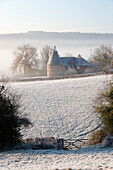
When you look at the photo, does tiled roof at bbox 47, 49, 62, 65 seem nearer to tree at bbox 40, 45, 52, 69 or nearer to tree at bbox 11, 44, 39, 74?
tree at bbox 40, 45, 52, 69

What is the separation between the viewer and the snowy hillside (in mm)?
23047

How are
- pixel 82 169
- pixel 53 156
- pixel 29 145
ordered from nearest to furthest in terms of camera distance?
1. pixel 82 169
2. pixel 53 156
3. pixel 29 145

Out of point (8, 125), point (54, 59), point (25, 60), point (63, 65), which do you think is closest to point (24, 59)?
point (25, 60)

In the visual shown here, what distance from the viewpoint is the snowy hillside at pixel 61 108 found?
2305cm

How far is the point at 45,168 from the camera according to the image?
33.6 ft

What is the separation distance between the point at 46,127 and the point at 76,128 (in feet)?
8.69

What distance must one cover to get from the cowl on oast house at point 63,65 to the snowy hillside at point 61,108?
69.6 feet

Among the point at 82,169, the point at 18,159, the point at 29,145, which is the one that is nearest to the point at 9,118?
the point at 29,145

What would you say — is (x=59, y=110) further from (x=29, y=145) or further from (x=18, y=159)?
(x=18, y=159)

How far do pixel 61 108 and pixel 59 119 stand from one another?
284cm

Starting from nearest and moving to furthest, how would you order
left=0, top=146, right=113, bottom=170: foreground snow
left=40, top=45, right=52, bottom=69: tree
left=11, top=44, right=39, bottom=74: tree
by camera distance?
1. left=0, top=146, right=113, bottom=170: foreground snow
2. left=11, top=44, right=39, bottom=74: tree
3. left=40, top=45, right=52, bottom=69: tree

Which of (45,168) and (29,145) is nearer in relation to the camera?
(45,168)

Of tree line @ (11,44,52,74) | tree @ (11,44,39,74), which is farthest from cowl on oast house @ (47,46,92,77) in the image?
tree @ (11,44,39,74)

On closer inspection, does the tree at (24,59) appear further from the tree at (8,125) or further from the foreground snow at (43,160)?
the foreground snow at (43,160)
